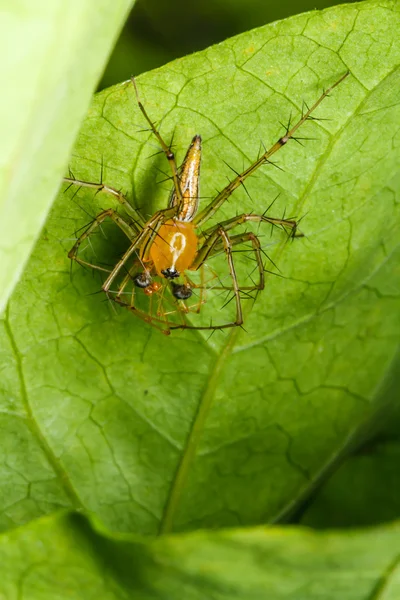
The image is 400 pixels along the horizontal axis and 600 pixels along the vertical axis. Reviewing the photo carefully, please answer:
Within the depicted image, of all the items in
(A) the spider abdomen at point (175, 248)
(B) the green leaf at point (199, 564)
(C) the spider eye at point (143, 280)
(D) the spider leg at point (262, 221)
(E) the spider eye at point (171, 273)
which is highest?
(D) the spider leg at point (262, 221)

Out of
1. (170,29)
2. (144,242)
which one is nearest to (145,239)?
(144,242)

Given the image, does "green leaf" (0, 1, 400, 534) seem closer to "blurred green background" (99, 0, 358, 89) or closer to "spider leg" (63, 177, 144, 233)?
"spider leg" (63, 177, 144, 233)

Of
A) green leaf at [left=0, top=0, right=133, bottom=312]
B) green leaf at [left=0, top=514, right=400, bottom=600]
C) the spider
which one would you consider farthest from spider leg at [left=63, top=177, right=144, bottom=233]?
green leaf at [left=0, top=514, right=400, bottom=600]

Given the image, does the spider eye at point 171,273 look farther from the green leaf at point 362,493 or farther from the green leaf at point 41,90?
the green leaf at point 41,90

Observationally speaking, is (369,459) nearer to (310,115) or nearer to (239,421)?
(239,421)

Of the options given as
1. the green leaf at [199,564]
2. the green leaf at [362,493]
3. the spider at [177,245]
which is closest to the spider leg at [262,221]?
the spider at [177,245]

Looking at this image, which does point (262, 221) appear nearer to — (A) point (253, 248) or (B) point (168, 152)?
(A) point (253, 248)
